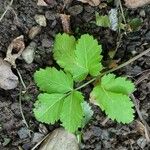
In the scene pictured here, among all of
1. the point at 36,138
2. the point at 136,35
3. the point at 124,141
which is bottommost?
the point at 124,141

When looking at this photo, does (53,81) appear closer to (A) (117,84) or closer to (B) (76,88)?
(B) (76,88)

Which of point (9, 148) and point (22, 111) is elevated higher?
point (22, 111)

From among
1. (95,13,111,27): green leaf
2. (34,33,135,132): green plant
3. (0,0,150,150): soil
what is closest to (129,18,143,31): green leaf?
(0,0,150,150): soil

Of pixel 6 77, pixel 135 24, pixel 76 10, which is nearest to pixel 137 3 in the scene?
pixel 135 24

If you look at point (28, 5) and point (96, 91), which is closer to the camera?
point (96, 91)

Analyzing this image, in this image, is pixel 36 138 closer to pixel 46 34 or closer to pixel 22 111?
pixel 22 111

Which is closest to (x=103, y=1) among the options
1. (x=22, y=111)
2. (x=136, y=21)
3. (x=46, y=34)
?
(x=136, y=21)

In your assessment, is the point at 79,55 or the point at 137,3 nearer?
the point at 79,55

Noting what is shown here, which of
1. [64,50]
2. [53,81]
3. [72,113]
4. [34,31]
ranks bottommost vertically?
[72,113]
